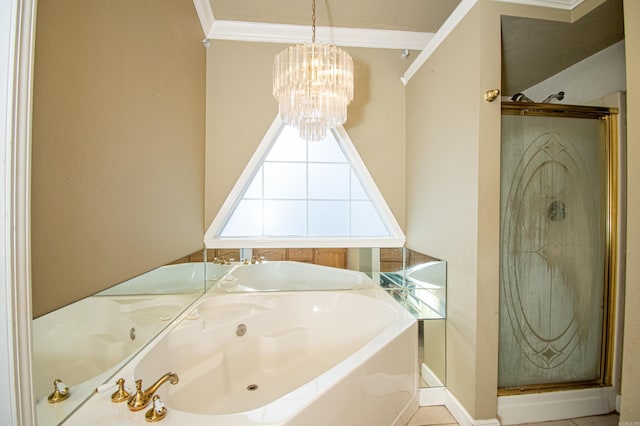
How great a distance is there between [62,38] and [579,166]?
2635 mm

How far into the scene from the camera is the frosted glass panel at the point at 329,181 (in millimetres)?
2268

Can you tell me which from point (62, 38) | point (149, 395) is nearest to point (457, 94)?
point (62, 38)

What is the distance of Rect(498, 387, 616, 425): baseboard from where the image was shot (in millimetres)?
1451

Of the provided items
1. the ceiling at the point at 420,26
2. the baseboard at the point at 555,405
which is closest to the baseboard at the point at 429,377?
the baseboard at the point at 555,405

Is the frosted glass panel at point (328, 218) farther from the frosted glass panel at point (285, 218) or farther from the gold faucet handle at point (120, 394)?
the gold faucet handle at point (120, 394)

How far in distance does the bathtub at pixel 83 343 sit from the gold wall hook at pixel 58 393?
0.03 ft

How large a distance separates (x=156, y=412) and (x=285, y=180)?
1.74 metres

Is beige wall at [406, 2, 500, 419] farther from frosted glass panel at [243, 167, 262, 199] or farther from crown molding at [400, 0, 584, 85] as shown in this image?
frosted glass panel at [243, 167, 262, 199]

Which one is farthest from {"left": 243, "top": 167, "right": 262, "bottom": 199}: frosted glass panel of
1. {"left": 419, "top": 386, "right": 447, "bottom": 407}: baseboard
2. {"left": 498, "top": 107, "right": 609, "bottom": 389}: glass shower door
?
{"left": 419, "top": 386, "right": 447, "bottom": 407}: baseboard

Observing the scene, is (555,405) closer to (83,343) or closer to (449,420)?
(449,420)

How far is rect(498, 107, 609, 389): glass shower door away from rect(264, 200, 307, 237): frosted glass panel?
1478 mm

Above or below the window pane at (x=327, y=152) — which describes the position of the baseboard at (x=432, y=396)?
below

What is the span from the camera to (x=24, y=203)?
58 centimetres

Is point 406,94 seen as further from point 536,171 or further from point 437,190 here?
point 536,171
